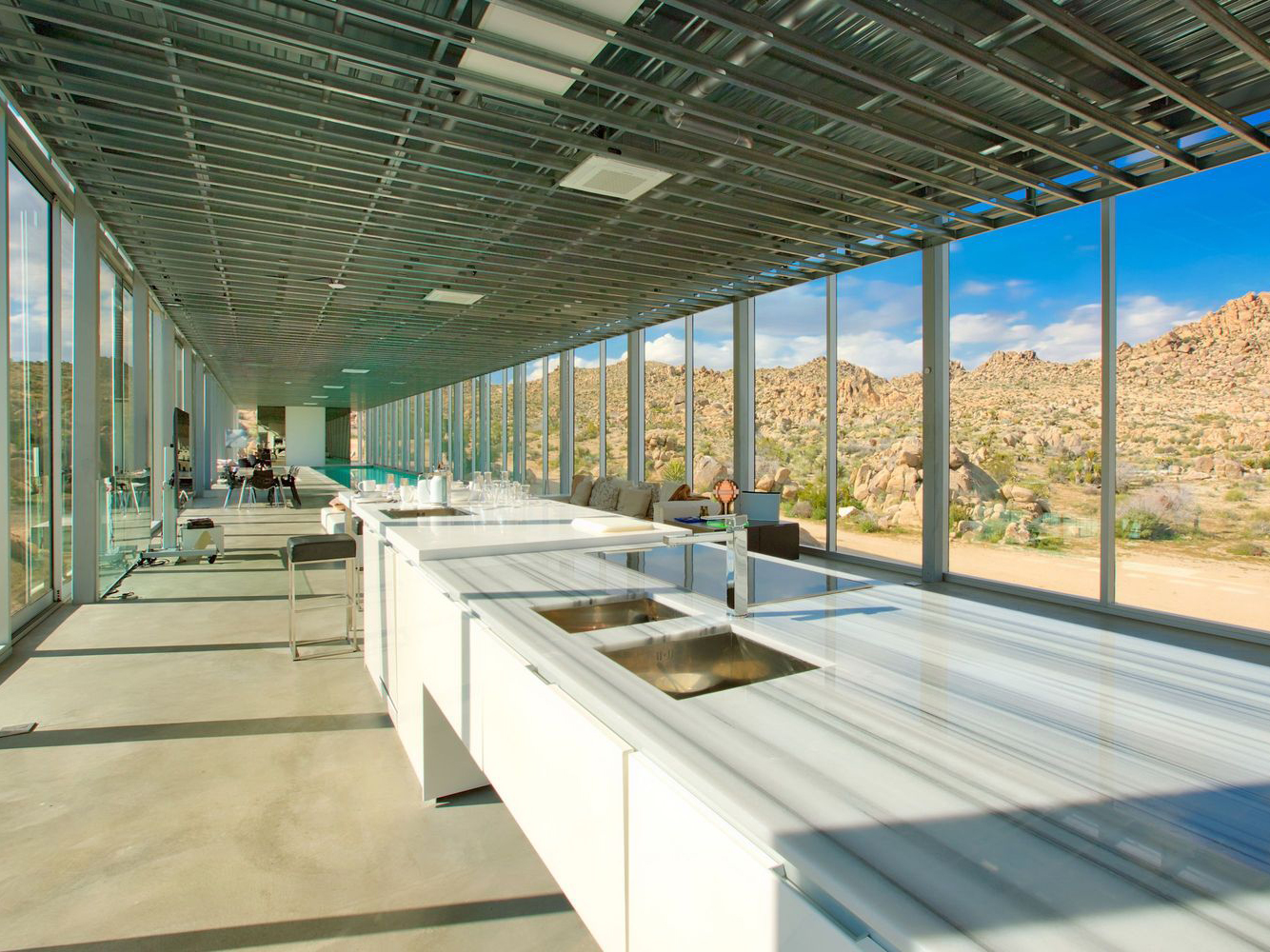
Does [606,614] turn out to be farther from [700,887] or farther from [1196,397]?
[1196,397]

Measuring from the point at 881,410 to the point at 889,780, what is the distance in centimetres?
723

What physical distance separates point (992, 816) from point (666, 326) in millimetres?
10231

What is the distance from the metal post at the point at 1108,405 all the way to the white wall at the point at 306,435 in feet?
119

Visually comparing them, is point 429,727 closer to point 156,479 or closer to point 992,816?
point 992,816

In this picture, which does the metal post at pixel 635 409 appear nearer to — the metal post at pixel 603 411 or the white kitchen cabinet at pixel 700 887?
the metal post at pixel 603 411

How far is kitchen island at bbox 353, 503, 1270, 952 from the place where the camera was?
2.32 feet

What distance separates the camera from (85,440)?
18.5ft

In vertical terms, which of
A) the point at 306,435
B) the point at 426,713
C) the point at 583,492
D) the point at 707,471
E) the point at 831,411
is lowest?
the point at 426,713

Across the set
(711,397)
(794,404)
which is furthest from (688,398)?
(794,404)

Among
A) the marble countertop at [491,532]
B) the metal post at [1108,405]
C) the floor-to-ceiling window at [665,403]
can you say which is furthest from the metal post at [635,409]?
the marble countertop at [491,532]

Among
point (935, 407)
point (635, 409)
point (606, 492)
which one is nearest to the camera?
point (935, 407)

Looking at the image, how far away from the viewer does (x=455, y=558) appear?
8.64 feet

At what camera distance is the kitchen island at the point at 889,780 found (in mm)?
706

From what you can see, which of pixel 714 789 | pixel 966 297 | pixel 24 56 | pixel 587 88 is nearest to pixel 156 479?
pixel 24 56
